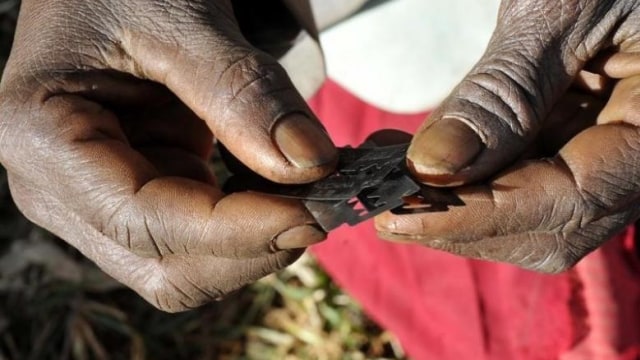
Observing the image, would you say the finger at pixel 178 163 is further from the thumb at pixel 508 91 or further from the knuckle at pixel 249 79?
the thumb at pixel 508 91

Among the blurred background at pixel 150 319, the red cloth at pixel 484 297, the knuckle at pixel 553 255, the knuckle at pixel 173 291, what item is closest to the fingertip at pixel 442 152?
the knuckle at pixel 553 255

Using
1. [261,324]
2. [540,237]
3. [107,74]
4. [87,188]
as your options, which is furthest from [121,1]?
[261,324]

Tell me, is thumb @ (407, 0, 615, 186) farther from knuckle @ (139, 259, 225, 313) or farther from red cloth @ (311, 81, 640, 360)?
red cloth @ (311, 81, 640, 360)

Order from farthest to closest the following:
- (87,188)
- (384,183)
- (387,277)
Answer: (387,277)
(87,188)
(384,183)

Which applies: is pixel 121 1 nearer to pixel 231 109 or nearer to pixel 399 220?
pixel 231 109

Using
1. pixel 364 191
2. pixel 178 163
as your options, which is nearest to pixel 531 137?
pixel 364 191

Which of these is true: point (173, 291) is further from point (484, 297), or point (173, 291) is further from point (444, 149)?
point (484, 297)
